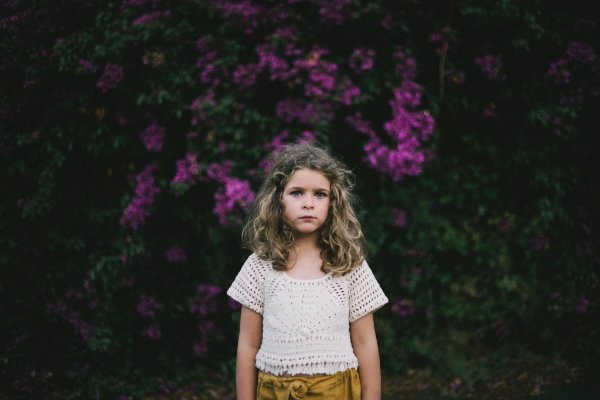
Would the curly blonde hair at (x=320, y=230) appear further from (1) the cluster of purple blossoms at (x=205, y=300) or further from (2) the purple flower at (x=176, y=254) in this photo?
(2) the purple flower at (x=176, y=254)

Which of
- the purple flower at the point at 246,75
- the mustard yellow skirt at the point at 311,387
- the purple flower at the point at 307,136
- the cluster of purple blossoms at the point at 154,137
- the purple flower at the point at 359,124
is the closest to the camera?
the mustard yellow skirt at the point at 311,387

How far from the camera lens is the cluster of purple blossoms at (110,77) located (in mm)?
3631

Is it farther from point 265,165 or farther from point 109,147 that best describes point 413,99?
point 109,147

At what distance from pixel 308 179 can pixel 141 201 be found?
6.61 feet

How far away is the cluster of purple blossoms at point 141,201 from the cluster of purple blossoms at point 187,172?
232mm

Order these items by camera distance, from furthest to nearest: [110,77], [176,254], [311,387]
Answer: [176,254]
[110,77]
[311,387]

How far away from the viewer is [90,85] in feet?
12.9

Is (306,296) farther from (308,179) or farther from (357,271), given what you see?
(308,179)

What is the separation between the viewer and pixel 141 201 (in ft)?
12.1

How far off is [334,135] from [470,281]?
1422 millimetres

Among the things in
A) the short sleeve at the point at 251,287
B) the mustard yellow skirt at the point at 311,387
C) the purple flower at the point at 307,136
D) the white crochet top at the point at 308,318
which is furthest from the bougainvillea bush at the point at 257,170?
the mustard yellow skirt at the point at 311,387

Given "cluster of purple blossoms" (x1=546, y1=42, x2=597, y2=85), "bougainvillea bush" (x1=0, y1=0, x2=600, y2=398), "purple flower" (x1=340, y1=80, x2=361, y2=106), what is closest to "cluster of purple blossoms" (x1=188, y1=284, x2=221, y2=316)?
"bougainvillea bush" (x1=0, y1=0, x2=600, y2=398)

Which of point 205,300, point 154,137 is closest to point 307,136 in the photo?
point 154,137

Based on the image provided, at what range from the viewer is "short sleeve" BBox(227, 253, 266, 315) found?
6.61 ft
